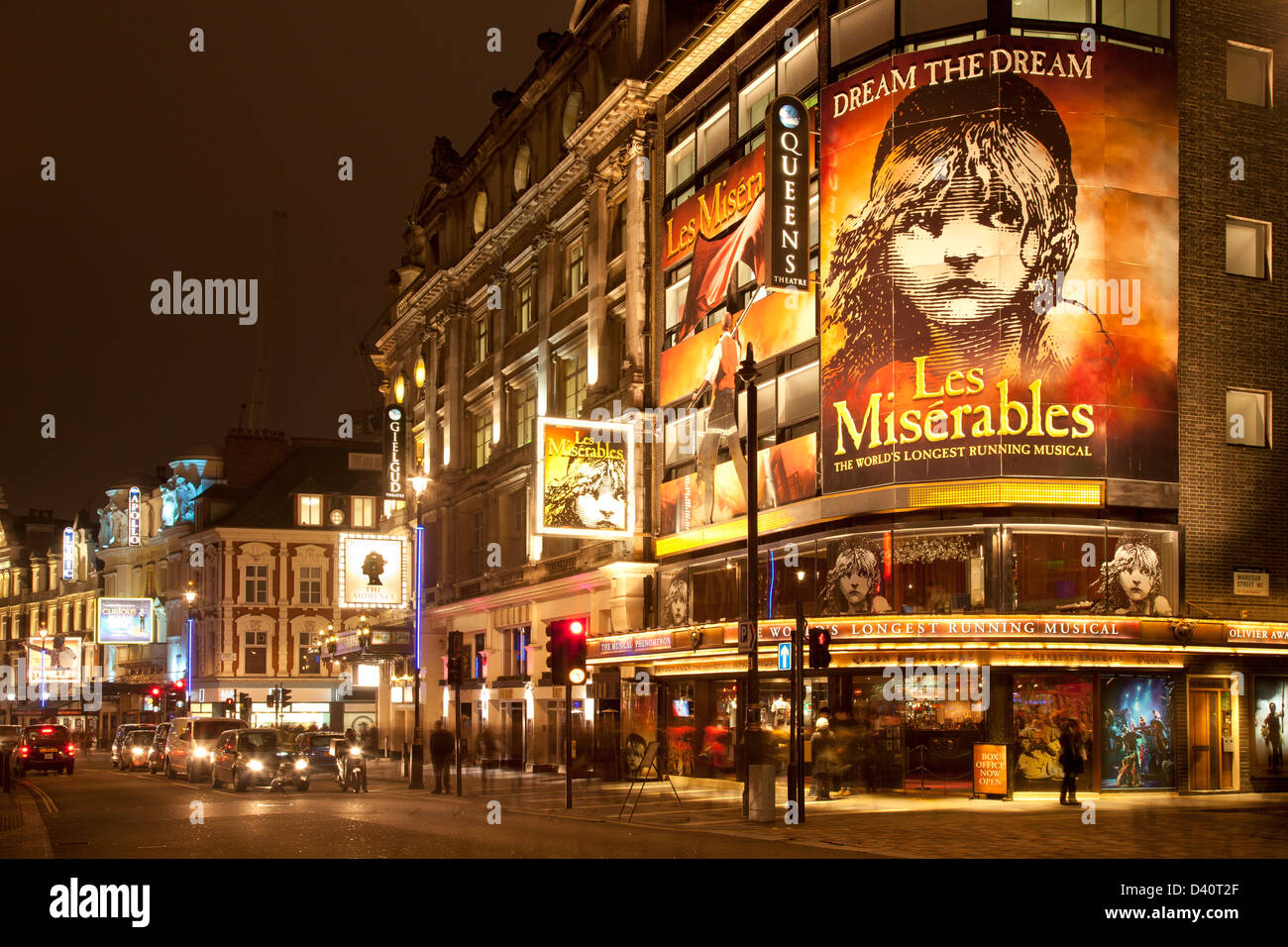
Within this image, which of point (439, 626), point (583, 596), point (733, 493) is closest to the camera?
point (733, 493)

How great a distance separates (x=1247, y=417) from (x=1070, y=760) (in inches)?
385

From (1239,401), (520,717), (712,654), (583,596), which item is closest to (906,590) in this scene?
(712,654)

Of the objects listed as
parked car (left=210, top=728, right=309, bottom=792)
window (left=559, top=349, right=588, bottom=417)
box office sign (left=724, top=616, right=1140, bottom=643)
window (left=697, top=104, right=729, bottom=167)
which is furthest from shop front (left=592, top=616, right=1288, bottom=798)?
window (left=559, top=349, right=588, bottom=417)

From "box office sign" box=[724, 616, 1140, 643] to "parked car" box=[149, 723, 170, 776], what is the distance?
1211 inches

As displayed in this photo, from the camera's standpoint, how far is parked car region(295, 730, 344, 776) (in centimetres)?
3688

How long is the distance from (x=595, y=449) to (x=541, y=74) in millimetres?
15607

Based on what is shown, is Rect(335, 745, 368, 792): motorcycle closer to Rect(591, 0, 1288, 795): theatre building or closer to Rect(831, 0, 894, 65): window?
Rect(591, 0, 1288, 795): theatre building

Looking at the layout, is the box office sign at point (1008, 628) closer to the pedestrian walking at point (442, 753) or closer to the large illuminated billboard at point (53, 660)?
the pedestrian walking at point (442, 753)

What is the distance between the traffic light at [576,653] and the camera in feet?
91.9

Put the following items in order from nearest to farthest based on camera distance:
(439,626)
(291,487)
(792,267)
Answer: (792,267)
(439,626)
(291,487)

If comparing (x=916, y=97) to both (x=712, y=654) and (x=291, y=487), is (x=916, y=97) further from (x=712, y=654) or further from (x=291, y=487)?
(x=291, y=487)

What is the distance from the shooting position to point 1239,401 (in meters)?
30.7

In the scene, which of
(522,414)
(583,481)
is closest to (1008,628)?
(583,481)

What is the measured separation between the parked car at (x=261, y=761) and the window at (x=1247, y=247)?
25.1m
